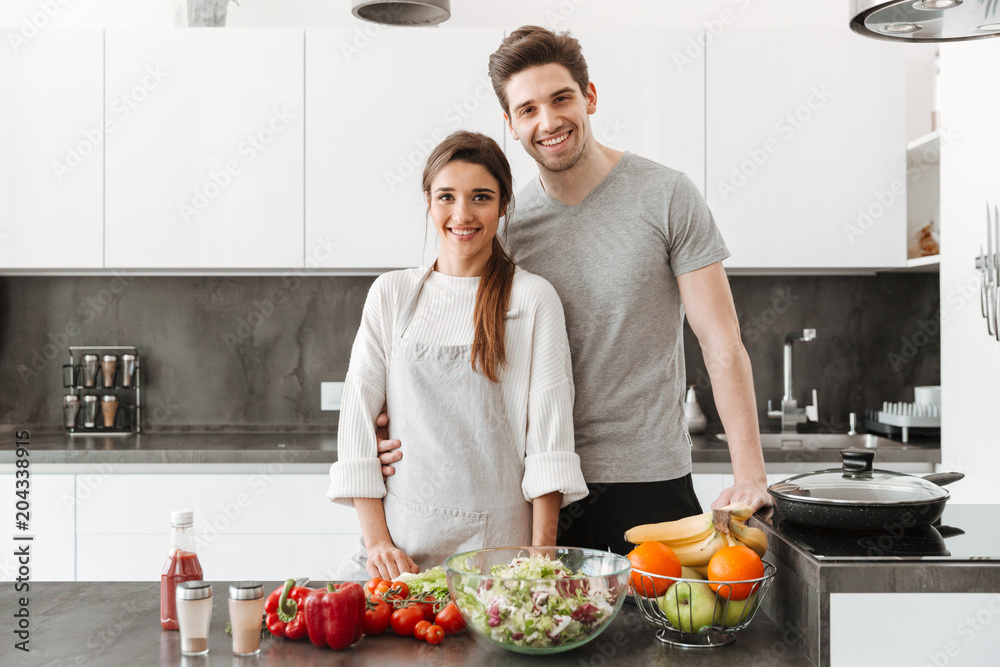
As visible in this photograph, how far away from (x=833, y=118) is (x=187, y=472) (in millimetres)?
2252

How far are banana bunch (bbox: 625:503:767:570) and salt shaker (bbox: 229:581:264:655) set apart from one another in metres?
0.50

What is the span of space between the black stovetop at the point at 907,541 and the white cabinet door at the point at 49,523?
2054 millimetres

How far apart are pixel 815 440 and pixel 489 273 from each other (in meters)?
1.69

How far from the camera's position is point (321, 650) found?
1.01 meters

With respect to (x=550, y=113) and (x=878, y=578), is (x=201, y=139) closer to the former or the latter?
(x=550, y=113)

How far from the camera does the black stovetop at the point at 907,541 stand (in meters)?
0.99

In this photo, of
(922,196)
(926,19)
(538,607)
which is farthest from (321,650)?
(922,196)

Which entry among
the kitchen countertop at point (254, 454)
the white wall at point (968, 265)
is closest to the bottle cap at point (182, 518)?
the kitchen countertop at point (254, 454)

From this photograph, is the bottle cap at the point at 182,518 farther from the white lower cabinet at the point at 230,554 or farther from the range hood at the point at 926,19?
the white lower cabinet at the point at 230,554

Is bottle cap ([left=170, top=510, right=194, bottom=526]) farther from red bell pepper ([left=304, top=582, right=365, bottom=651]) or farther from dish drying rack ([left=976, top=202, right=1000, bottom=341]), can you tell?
dish drying rack ([left=976, top=202, right=1000, bottom=341])

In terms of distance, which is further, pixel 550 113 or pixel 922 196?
pixel 922 196

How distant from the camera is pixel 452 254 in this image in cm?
155

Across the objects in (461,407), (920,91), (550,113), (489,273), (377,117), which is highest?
(920,91)

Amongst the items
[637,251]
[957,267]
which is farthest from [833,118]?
[637,251]
